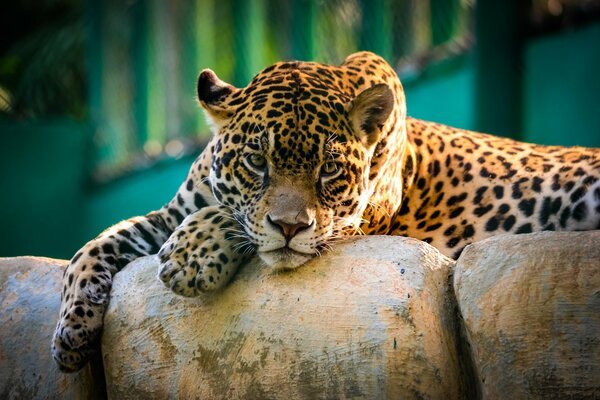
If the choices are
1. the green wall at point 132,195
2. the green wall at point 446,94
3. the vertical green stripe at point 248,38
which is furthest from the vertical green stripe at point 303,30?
the green wall at point 132,195

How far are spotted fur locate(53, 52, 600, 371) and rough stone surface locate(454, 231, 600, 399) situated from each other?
1.04 metres

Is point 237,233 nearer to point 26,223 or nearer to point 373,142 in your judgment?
point 373,142

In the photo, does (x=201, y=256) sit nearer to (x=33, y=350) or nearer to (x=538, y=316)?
(x=33, y=350)

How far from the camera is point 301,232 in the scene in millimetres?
5711

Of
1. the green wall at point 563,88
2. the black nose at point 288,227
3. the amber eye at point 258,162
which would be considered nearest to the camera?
the black nose at point 288,227

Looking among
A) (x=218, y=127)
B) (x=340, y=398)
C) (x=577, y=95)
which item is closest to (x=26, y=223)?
(x=577, y=95)

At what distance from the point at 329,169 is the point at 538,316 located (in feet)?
5.06

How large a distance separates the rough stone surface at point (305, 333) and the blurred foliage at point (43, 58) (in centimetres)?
1451

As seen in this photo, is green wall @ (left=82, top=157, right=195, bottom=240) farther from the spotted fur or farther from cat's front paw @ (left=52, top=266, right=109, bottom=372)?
cat's front paw @ (left=52, top=266, right=109, bottom=372)

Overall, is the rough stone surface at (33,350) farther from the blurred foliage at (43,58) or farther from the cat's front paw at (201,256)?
the blurred foliage at (43,58)

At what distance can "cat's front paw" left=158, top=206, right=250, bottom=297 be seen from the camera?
5.76 m

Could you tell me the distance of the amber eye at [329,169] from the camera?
6020mm

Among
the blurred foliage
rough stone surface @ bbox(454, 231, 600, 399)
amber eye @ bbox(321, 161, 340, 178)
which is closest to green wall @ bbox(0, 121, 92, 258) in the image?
the blurred foliage

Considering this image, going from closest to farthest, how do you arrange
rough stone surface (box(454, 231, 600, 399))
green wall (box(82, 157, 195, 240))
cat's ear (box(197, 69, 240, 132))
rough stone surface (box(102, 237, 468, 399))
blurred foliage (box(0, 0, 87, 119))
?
rough stone surface (box(454, 231, 600, 399))
rough stone surface (box(102, 237, 468, 399))
cat's ear (box(197, 69, 240, 132))
green wall (box(82, 157, 195, 240))
blurred foliage (box(0, 0, 87, 119))
